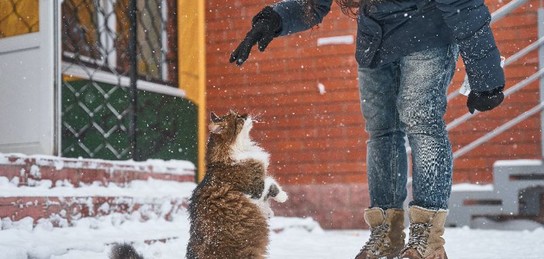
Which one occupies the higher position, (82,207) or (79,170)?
(79,170)

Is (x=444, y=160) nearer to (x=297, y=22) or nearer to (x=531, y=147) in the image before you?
(x=297, y=22)

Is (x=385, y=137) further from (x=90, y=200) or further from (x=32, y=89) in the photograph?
(x=32, y=89)

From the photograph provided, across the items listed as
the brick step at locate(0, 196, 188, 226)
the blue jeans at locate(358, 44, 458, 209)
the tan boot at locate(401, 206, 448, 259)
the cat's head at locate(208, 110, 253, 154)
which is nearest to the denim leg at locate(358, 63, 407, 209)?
the blue jeans at locate(358, 44, 458, 209)

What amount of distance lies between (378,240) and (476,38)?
954 mm

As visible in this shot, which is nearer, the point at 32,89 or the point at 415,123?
the point at 415,123

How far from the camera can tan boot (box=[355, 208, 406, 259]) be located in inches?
112

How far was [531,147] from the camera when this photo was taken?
21.2 ft

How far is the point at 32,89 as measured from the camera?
14.7 ft

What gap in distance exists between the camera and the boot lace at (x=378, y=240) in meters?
2.81

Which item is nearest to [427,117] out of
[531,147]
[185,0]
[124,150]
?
[124,150]

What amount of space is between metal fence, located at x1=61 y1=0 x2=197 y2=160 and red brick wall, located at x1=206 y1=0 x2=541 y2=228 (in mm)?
1001

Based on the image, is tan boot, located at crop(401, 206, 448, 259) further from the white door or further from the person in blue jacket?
the white door

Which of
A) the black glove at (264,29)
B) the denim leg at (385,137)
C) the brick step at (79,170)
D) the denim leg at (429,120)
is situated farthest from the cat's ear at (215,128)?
the brick step at (79,170)

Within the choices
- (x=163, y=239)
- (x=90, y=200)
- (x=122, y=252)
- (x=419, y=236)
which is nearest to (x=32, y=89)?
(x=90, y=200)
